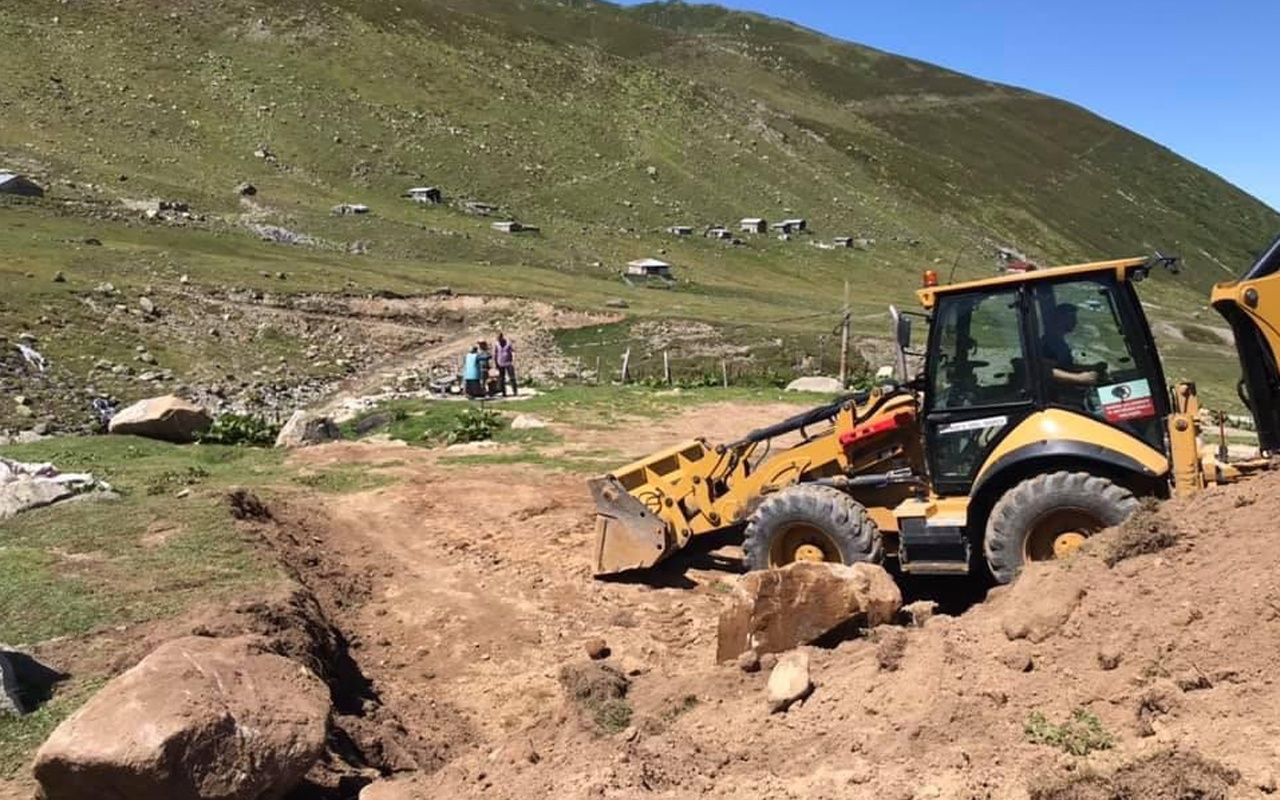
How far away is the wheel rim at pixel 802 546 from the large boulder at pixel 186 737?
445 cm

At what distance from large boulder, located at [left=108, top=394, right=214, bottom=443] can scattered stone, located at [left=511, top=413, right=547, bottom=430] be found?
569 centimetres

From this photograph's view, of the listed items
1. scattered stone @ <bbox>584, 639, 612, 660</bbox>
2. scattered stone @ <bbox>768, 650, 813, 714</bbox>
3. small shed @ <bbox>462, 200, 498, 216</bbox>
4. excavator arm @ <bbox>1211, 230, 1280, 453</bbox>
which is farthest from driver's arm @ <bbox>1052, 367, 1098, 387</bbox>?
small shed @ <bbox>462, 200, 498, 216</bbox>

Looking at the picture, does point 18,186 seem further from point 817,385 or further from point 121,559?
point 121,559

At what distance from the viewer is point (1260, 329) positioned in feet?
24.6

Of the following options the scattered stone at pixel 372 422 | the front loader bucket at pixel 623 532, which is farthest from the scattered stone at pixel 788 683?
the scattered stone at pixel 372 422

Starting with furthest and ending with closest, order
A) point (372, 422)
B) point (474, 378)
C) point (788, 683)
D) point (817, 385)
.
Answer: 1. point (817, 385)
2. point (474, 378)
3. point (372, 422)
4. point (788, 683)

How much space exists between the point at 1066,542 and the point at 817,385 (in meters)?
19.1

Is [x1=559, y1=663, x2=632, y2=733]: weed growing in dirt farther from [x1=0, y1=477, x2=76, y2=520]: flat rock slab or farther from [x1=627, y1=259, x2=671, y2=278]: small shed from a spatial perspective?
[x1=627, y1=259, x2=671, y2=278]: small shed

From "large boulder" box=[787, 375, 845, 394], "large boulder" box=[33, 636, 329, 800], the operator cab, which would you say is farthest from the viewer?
"large boulder" box=[787, 375, 845, 394]

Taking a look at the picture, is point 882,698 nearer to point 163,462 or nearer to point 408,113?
point 163,462

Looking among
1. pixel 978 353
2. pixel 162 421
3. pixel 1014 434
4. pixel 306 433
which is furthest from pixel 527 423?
pixel 1014 434

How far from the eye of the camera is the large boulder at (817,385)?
85.6 ft

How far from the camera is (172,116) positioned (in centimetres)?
6206

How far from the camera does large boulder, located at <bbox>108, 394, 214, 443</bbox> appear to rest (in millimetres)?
19000
